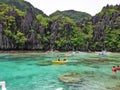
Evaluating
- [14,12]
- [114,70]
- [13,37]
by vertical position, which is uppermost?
[14,12]

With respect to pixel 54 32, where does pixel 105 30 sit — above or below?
above

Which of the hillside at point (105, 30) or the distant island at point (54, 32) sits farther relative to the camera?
the hillside at point (105, 30)

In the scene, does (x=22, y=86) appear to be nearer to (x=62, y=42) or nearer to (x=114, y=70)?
(x=114, y=70)

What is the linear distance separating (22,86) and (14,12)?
269 ft

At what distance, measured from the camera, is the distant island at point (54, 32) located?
9881 centimetres

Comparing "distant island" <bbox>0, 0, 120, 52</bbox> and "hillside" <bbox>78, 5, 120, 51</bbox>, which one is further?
"hillside" <bbox>78, 5, 120, 51</bbox>

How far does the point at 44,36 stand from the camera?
108250 mm

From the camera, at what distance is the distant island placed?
98812 mm

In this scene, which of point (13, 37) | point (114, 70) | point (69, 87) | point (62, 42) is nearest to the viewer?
point (69, 87)

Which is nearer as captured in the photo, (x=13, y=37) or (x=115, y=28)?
(x=13, y=37)

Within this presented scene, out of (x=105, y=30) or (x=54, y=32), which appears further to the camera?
(x=105, y=30)

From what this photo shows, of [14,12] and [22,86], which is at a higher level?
[14,12]

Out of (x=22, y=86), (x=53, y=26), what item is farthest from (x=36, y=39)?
(x=22, y=86)

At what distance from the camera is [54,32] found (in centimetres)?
11044
